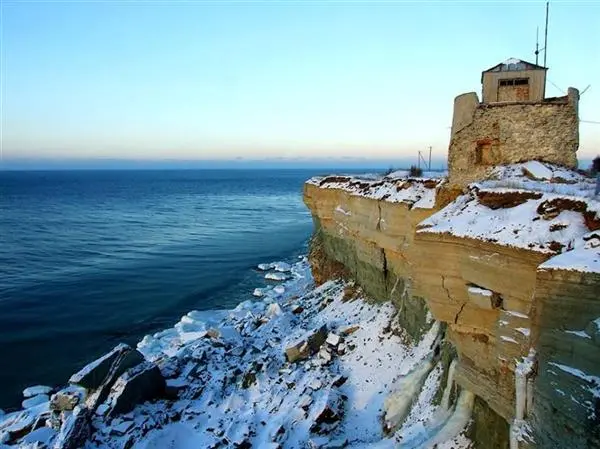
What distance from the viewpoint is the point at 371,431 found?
13961mm

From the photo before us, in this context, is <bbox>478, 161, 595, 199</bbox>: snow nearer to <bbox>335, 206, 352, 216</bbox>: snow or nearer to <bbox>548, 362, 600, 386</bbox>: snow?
<bbox>548, 362, 600, 386</bbox>: snow

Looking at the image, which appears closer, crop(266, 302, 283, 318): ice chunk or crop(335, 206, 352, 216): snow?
crop(335, 206, 352, 216): snow

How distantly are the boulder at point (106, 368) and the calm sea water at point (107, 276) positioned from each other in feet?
15.0

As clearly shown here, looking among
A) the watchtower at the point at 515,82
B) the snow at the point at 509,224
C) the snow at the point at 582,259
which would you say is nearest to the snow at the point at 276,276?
the watchtower at the point at 515,82

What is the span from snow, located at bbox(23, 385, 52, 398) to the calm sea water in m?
0.40

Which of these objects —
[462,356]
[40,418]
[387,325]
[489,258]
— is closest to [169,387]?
[40,418]

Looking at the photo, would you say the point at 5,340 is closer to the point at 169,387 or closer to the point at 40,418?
the point at 40,418

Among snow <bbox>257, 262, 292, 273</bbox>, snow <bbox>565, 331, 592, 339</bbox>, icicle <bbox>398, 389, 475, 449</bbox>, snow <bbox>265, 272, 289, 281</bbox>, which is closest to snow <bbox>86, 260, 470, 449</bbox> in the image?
icicle <bbox>398, 389, 475, 449</bbox>

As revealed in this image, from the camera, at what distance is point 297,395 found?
1644cm

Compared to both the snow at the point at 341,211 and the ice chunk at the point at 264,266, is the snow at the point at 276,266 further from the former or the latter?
the snow at the point at 341,211

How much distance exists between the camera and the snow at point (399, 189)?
1783 cm

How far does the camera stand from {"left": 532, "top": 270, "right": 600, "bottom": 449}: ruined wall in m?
6.77

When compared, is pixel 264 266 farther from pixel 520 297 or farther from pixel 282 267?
pixel 520 297

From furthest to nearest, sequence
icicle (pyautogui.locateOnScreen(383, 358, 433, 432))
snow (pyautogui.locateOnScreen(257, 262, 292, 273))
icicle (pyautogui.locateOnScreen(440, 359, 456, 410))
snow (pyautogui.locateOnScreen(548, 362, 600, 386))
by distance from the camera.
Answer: snow (pyautogui.locateOnScreen(257, 262, 292, 273)), icicle (pyautogui.locateOnScreen(383, 358, 433, 432)), icicle (pyautogui.locateOnScreen(440, 359, 456, 410)), snow (pyautogui.locateOnScreen(548, 362, 600, 386))
